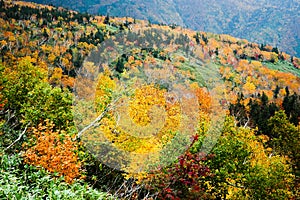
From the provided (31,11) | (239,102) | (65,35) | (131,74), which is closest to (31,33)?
(65,35)

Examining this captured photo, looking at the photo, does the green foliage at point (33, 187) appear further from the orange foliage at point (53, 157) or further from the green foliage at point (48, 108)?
the green foliage at point (48, 108)

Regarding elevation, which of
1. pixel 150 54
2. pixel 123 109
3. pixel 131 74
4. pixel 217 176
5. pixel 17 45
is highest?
pixel 150 54

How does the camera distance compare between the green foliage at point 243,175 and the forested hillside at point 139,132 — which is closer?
the forested hillside at point 139,132

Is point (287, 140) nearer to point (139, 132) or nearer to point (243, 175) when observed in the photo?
point (243, 175)

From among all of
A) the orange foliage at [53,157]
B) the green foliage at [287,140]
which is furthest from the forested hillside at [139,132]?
the green foliage at [287,140]

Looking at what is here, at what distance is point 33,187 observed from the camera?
11.5 metres

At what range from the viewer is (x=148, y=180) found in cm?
2002

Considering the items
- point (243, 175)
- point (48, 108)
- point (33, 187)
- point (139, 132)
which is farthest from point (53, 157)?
point (243, 175)

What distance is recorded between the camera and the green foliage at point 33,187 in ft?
32.3

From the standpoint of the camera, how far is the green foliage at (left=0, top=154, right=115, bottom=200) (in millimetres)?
9859

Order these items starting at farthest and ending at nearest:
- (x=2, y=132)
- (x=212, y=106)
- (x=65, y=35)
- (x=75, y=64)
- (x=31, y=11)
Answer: (x=31, y=11), (x=65, y=35), (x=75, y=64), (x=212, y=106), (x=2, y=132)

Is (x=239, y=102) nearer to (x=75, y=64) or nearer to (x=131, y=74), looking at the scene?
(x=75, y=64)

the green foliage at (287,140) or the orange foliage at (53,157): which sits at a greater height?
the green foliage at (287,140)

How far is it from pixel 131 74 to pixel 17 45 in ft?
383
